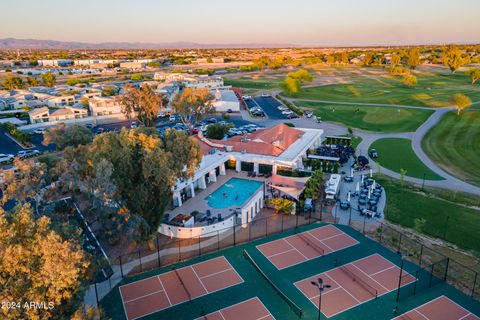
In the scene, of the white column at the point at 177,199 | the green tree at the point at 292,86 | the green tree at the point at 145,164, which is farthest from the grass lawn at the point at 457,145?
the green tree at the point at 292,86

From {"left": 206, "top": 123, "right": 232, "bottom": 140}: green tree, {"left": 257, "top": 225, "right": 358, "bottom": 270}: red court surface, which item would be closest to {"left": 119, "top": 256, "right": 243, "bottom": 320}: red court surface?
{"left": 257, "top": 225, "right": 358, "bottom": 270}: red court surface

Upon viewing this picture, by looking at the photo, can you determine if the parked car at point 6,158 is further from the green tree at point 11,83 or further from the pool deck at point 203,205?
the green tree at point 11,83

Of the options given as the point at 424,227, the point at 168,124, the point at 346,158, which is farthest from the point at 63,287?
the point at 168,124

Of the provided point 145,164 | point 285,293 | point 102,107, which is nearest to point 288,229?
point 285,293

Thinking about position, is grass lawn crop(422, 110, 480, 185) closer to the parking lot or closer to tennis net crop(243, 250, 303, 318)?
tennis net crop(243, 250, 303, 318)

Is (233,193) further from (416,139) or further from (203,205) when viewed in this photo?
(416,139)
